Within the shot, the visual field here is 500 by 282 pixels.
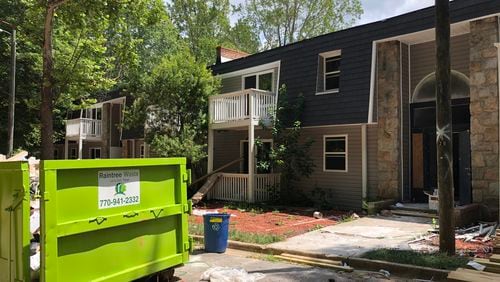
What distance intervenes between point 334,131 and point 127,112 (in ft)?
29.8

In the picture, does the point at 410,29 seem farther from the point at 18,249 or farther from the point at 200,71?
the point at 18,249

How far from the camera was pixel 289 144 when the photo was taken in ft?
51.6

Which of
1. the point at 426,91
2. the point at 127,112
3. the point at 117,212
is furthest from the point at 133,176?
the point at 127,112

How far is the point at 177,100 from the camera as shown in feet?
60.1

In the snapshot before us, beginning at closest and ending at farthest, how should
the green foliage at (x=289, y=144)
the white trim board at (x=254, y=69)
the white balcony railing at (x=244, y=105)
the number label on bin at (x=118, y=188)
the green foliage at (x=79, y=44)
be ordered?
the number label on bin at (x=118, y=188) → the green foliage at (x=79, y=44) → the green foliage at (x=289, y=144) → the white balcony railing at (x=244, y=105) → the white trim board at (x=254, y=69)

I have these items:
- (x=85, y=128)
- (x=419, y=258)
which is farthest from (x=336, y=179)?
(x=85, y=128)

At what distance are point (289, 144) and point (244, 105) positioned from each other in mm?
2389

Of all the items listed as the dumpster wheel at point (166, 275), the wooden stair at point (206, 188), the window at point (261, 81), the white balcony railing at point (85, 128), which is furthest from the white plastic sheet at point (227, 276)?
the white balcony railing at point (85, 128)

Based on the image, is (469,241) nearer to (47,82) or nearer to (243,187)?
(243,187)

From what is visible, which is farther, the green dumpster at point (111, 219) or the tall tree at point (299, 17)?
the tall tree at point (299, 17)

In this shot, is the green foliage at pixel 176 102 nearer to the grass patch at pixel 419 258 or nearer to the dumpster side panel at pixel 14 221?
the grass patch at pixel 419 258

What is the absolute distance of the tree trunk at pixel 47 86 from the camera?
13.7m

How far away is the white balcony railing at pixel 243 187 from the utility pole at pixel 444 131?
9371 mm

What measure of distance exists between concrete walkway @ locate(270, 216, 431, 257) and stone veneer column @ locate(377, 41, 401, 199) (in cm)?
181
